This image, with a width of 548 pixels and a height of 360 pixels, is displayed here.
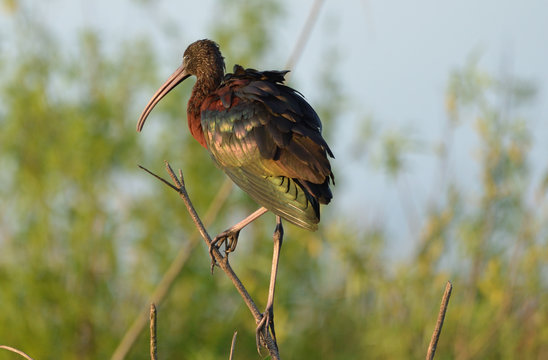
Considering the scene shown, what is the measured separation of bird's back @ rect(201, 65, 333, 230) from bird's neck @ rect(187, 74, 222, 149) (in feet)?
0.23

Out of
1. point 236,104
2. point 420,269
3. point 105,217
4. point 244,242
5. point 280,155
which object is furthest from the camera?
point 244,242

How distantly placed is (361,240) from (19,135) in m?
3.04

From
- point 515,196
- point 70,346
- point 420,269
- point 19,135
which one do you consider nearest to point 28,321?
point 70,346

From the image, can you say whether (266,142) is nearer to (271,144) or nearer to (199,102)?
(271,144)

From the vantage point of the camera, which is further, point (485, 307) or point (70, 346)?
point (70, 346)

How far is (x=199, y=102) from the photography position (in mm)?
2721

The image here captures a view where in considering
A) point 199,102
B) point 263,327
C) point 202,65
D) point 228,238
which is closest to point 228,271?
point 263,327

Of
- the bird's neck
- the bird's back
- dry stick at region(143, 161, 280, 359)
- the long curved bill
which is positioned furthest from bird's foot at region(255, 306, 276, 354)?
the long curved bill

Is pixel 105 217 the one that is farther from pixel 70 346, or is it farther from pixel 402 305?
pixel 402 305

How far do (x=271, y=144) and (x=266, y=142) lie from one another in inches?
1.0

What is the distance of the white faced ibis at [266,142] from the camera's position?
2244 mm

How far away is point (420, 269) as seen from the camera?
16.8ft

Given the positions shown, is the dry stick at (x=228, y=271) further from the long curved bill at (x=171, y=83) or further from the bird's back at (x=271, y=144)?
the long curved bill at (x=171, y=83)

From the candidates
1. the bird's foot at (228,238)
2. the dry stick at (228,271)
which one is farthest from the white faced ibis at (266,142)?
the dry stick at (228,271)
